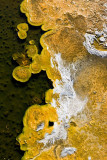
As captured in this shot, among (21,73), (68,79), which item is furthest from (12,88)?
(68,79)

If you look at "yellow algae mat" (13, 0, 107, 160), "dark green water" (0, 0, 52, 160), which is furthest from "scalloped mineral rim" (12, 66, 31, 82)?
"dark green water" (0, 0, 52, 160)

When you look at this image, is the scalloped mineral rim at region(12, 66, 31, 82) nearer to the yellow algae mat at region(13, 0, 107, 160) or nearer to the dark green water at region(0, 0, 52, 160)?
the yellow algae mat at region(13, 0, 107, 160)

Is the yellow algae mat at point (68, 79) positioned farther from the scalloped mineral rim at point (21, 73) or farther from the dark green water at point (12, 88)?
the dark green water at point (12, 88)

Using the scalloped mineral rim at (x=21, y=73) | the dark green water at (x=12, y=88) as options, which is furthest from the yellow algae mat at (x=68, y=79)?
the dark green water at (x=12, y=88)

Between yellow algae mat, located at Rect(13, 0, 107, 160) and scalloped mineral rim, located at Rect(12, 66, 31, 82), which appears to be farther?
scalloped mineral rim, located at Rect(12, 66, 31, 82)

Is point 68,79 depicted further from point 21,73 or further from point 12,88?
point 12,88

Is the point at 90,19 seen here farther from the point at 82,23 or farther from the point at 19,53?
the point at 19,53

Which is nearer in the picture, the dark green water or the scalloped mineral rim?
the dark green water

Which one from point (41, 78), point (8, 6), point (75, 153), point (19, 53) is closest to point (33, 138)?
point (75, 153)
